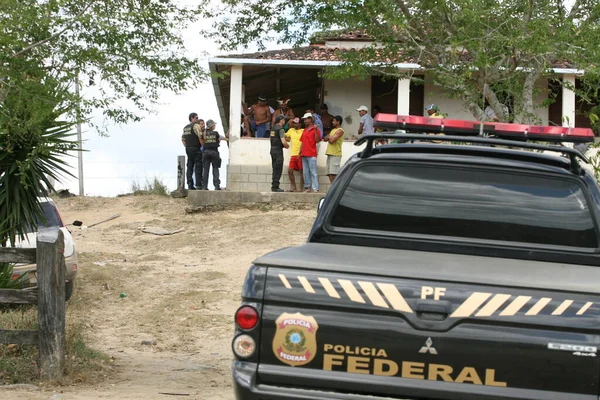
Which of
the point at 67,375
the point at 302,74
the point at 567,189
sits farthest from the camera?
the point at 302,74

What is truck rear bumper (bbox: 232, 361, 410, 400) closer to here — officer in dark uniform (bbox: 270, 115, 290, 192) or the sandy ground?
the sandy ground

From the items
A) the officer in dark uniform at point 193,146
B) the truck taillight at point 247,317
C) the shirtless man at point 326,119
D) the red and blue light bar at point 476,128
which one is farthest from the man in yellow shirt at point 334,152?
the truck taillight at point 247,317

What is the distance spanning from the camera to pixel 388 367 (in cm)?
406

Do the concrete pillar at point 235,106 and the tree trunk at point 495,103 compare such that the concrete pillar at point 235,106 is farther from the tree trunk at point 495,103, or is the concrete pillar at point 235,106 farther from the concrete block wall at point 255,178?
the tree trunk at point 495,103

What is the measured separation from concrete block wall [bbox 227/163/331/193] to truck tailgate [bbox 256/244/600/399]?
59.1 feet

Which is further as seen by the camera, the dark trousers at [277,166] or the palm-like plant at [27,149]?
the dark trousers at [277,166]

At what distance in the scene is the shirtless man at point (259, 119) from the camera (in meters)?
22.5

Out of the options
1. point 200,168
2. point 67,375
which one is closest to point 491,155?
point 67,375

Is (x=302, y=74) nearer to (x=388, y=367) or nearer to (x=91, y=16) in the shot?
(x=91, y=16)

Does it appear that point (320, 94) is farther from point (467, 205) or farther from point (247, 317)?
point (247, 317)

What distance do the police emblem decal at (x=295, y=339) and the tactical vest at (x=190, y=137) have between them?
1840cm

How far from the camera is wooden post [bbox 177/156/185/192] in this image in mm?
24750

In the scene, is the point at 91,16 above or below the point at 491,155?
above

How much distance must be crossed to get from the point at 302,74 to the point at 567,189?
2078 cm
